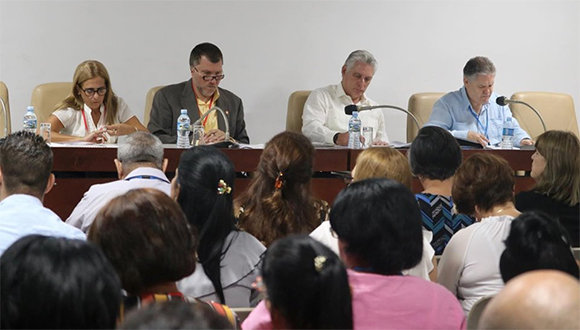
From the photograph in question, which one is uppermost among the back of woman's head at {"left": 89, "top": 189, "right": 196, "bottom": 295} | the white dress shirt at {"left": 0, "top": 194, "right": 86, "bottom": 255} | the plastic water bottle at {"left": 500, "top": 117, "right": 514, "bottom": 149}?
the back of woman's head at {"left": 89, "top": 189, "right": 196, "bottom": 295}

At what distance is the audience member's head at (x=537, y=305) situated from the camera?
124cm

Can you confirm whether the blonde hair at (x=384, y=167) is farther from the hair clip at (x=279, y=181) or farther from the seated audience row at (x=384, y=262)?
the seated audience row at (x=384, y=262)

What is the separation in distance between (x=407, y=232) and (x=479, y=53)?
494 cm

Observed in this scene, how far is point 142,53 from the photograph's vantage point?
6227 mm

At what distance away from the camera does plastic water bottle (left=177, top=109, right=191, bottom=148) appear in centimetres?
473

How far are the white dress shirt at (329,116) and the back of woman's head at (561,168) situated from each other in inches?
81.3

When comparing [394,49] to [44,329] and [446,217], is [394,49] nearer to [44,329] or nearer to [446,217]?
[446,217]

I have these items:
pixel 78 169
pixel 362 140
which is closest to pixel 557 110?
pixel 362 140

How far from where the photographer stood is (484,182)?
2.91 meters

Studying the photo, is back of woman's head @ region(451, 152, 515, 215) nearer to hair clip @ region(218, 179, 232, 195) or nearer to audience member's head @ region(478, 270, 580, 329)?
hair clip @ region(218, 179, 232, 195)

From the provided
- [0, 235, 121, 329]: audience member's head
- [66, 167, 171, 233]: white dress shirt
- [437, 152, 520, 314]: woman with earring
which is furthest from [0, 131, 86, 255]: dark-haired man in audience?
[0, 235, 121, 329]: audience member's head

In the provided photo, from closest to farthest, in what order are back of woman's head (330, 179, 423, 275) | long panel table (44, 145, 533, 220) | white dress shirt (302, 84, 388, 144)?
1. back of woman's head (330, 179, 423, 275)
2. long panel table (44, 145, 533, 220)
3. white dress shirt (302, 84, 388, 144)

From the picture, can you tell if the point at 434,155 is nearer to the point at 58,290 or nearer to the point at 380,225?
the point at 380,225

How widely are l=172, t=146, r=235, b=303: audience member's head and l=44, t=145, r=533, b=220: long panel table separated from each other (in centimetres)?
177
